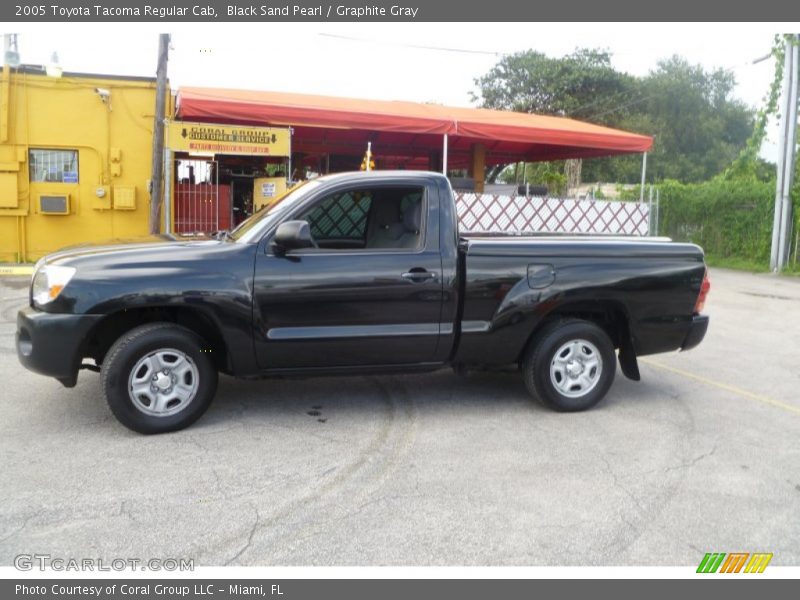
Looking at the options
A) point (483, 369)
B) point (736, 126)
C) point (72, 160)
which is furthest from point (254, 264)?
point (736, 126)

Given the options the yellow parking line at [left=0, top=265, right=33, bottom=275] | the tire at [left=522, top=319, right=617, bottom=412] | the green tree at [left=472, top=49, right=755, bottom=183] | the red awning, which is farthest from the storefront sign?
the green tree at [left=472, top=49, right=755, bottom=183]

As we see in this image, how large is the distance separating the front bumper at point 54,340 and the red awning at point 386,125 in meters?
10.1

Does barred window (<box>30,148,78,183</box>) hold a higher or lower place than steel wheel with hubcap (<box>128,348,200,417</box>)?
higher

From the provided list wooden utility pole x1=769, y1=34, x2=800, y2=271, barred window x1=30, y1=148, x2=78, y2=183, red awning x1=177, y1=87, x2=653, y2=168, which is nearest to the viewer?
red awning x1=177, y1=87, x2=653, y2=168

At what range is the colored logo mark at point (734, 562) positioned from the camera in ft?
10.7

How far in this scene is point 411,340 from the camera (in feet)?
16.6

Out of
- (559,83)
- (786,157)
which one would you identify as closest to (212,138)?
(786,157)

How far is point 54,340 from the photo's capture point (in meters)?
4.47

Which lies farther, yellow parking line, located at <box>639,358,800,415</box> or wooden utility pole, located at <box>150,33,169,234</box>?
wooden utility pole, located at <box>150,33,169,234</box>

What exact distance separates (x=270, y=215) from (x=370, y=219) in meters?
1.00

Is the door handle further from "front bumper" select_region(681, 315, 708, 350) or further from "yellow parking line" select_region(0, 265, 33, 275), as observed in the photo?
"yellow parking line" select_region(0, 265, 33, 275)

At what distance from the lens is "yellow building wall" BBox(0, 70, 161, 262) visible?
1465cm

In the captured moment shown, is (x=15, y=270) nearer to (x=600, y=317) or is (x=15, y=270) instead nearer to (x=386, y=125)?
(x=386, y=125)

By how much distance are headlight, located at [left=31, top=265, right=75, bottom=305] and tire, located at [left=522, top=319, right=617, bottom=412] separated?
3.27 m
